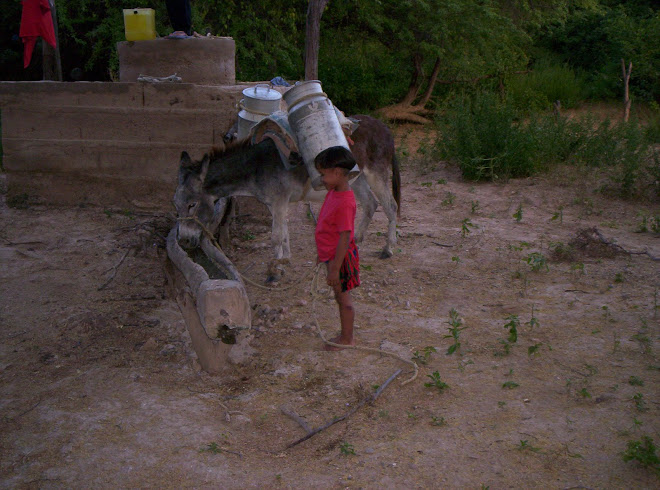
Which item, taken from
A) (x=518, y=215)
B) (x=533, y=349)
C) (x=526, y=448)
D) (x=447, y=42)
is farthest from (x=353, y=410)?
(x=447, y=42)

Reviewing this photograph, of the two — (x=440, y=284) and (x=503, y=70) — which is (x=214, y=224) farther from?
(x=503, y=70)

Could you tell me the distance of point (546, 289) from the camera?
507 cm

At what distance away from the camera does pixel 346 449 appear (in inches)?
116

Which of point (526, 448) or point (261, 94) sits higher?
point (261, 94)

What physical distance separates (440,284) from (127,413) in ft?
9.80

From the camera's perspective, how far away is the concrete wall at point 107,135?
21.2ft

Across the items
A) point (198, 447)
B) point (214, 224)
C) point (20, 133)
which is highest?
point (20, 133)

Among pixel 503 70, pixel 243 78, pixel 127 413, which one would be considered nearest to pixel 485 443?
pixel 127 413

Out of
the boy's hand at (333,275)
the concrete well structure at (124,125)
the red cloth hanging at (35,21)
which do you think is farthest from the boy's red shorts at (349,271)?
the red cloth hanging at (35,21)

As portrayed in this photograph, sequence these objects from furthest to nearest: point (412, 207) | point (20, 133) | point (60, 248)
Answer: point (412, 207), point (20, 133), point (60, 248)

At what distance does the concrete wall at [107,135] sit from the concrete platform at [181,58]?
0.34m

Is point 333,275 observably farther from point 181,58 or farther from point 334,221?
point 181,58

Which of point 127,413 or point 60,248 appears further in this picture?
point 60,248

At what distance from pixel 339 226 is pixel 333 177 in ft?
1.03
